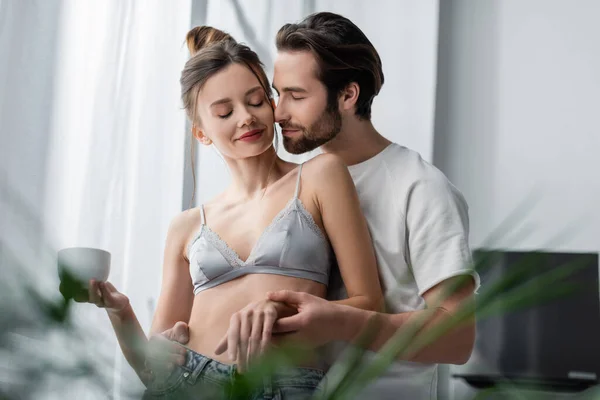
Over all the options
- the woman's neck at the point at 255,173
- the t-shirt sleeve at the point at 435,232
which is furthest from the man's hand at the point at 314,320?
the woman's neck at the point at 255,173

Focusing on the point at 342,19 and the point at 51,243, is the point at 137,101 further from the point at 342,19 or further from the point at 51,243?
the point at 51,243

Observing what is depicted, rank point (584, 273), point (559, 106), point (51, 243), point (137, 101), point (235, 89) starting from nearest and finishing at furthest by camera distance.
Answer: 1. point (51, 243)
2. point (235, 89)
3. point (137, 101)
4. point (584, 273)
5. point (559, 106)

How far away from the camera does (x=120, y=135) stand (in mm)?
2207

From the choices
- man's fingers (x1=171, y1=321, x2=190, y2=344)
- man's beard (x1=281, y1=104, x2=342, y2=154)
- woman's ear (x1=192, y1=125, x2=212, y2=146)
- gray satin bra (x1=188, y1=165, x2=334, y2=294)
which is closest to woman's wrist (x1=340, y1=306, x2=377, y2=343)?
gray satin bra (x1=188, y1=165, x2=334, y2=294)

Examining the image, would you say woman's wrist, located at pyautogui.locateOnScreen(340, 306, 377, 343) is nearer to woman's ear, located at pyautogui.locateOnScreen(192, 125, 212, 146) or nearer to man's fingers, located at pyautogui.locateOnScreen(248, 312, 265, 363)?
man's fingers, located at pyautogui.locateOnScreen(248, 312, 265, 363)

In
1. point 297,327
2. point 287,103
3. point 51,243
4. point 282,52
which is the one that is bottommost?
point 297,327

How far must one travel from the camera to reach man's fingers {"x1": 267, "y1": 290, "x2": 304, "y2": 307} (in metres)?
1.17

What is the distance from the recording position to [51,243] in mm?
261

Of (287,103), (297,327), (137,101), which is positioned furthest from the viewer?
(137,101)

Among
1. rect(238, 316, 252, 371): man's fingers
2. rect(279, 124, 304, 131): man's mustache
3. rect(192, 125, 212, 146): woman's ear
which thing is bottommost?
rect(238, 316, 252, 371): man's fingers

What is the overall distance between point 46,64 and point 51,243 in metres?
1.71

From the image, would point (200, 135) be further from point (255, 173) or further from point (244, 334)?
point (244, 334)

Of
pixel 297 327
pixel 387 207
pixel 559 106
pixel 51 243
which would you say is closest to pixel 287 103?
pixel 387 207

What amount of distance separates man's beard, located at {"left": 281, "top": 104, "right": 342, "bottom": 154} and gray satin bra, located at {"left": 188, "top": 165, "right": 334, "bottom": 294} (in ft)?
0.55
